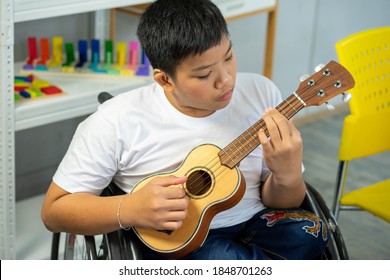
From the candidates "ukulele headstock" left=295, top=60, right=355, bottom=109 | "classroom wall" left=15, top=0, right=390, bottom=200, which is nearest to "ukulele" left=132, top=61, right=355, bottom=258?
"ukulele headstock" left=295, top=60, right=355, bottom=109

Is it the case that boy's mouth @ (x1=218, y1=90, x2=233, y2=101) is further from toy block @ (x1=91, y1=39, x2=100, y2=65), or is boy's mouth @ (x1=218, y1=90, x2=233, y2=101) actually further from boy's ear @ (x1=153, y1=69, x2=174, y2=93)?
toy block @ (x1=91, y1=39, x2=100, y2=65)

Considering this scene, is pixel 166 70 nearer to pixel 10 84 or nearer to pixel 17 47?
pixel 10 84

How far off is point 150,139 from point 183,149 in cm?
8

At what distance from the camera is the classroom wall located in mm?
2607

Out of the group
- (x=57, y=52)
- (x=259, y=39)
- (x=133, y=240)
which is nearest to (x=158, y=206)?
(x=133, y=240)

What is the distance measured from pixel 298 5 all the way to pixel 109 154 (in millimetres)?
2016

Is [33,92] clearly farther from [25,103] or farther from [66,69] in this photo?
[66,69]

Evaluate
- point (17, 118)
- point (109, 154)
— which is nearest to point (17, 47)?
point (17, 118)

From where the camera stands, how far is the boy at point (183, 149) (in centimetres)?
148

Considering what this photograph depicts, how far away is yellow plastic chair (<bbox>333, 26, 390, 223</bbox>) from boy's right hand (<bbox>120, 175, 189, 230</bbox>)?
0.69 m

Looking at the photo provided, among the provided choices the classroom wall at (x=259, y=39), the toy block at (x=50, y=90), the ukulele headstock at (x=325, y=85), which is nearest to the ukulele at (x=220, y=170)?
the ukulele headstock at (x=325, y=85)

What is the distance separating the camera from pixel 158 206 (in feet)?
4.78

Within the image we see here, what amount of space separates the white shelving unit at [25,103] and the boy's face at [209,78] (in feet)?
2.02

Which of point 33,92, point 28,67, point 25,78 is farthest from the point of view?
point 28,67
